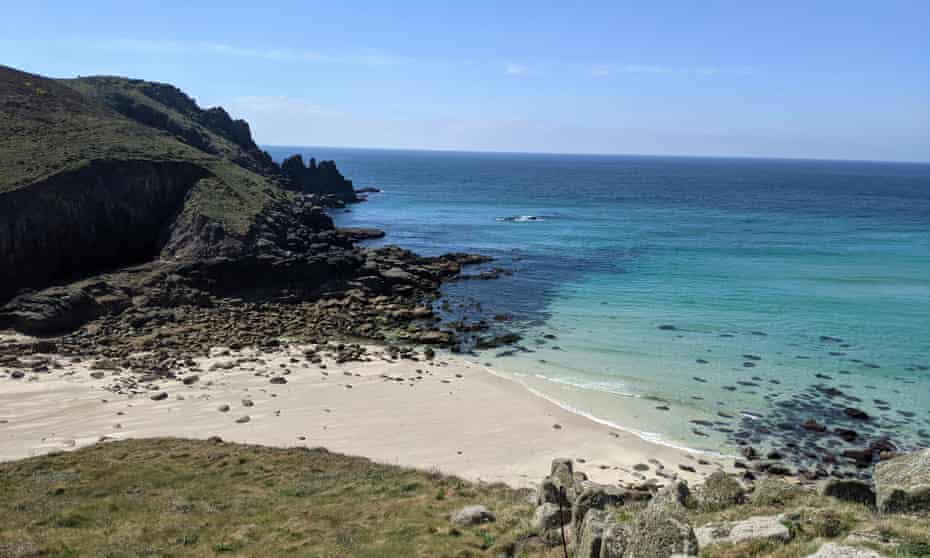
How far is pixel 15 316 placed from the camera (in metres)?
37.6

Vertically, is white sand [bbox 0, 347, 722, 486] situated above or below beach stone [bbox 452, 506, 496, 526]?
below

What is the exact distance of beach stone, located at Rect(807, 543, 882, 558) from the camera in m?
8.03

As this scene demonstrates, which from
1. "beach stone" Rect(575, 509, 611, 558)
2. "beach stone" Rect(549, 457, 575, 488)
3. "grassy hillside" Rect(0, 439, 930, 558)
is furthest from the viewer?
"beach stone" Rect(549, 457, 575, 488)

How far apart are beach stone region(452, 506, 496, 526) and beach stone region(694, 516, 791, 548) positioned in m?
6.79

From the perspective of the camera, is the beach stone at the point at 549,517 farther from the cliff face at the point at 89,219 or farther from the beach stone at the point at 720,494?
the cliff face at the point at 89,219

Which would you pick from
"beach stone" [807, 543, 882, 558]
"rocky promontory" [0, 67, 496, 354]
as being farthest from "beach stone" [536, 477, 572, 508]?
"rocky promontory" [0, 67, 496, 354]

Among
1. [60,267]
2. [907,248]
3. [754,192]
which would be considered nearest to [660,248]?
[907,248]

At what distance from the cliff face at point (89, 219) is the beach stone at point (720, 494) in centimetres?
4679

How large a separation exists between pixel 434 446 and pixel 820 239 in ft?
254

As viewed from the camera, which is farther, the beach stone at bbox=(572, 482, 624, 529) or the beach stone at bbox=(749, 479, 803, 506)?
the beach stone at bbox=(572, 482, 624, 529)

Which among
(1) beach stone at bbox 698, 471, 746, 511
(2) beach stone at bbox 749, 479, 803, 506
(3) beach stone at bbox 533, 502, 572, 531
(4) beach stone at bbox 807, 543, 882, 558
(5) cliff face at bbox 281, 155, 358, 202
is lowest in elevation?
(3) beach stone at bbox 533, 502, 572, 531

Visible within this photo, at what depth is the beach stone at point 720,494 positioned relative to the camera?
14.4m

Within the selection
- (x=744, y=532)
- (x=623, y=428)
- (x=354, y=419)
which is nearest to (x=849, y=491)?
(x=744, y=532)

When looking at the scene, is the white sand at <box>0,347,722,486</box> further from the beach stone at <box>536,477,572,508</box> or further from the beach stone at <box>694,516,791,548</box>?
the beach stone at <box>694,516,791,548</box>
